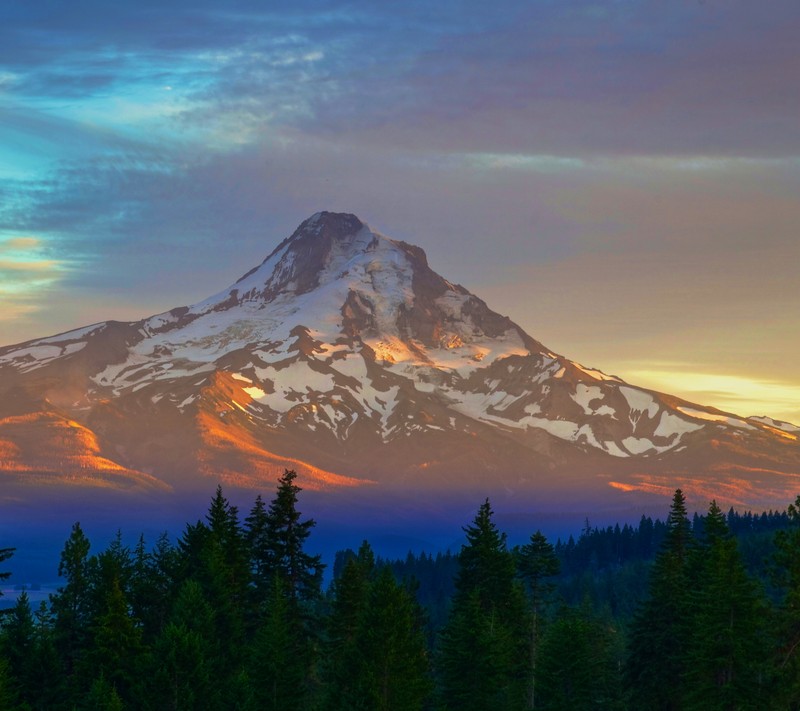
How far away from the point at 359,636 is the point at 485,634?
324 inches

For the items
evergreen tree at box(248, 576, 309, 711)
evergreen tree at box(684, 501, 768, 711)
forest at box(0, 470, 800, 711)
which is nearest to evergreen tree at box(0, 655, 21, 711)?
forest at box(0, 470, 800, 711)

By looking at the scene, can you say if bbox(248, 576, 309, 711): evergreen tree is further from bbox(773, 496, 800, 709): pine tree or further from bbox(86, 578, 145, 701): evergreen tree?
bbox(773, 496, 800, 709): pine tree

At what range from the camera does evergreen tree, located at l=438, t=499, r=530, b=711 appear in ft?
238

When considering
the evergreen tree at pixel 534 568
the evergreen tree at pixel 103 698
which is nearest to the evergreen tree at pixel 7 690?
the evergreen tree at pixel 103 698

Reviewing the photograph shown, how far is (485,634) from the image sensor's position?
72938 millimetres

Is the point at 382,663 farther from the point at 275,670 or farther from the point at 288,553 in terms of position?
the point at 288,553

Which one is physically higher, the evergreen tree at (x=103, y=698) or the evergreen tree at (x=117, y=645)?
the evergreen tree at (x=117, y=645)

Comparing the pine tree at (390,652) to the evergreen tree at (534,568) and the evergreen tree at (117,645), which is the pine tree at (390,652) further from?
the evergreen tree at (534,568)

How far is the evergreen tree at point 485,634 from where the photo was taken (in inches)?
2862

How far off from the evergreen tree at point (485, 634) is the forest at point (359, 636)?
114mm

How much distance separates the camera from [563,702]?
7412 cm

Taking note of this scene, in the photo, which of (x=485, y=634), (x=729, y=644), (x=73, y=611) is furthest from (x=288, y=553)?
(x=729, y=644)

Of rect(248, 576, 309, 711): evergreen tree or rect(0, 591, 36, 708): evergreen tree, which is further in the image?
rect(0, 591, 36, 708): evergreen tree

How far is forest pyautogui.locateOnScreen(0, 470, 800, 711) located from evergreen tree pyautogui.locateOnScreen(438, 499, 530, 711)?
4.5 inches
